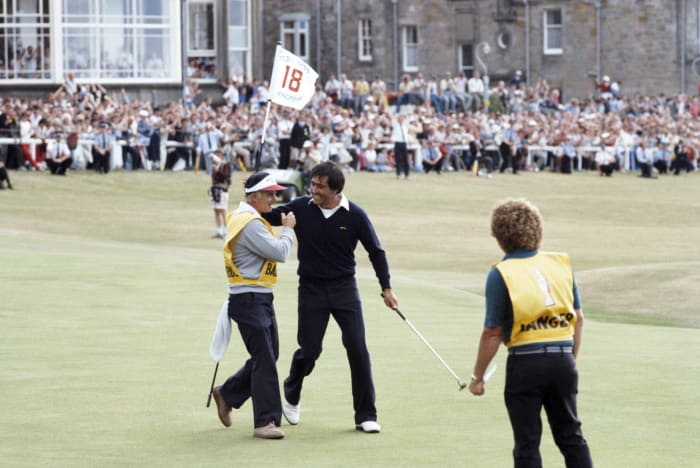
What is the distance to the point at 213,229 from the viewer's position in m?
33.2

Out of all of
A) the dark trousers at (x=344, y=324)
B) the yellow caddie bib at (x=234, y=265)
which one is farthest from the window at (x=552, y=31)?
the yellow caddie bib at (x=234, y=265)

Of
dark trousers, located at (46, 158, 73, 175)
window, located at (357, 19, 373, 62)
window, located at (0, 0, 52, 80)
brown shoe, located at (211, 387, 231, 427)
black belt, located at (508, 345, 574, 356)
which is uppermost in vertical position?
window, located at (357, 19, 373, 62)

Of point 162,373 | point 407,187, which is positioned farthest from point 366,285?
point 407,187

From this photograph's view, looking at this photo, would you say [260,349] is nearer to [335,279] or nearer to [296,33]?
[335,279]

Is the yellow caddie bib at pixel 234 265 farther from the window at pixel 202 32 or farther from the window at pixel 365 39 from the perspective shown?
the window at pixel 365 39

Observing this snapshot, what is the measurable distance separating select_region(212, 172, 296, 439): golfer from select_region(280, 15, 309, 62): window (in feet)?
203

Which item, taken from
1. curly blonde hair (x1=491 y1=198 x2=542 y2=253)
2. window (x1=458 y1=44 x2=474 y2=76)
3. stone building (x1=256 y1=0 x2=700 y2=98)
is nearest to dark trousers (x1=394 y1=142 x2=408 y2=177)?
stone building (x1=256 y1=0 x2=700 y2=98)

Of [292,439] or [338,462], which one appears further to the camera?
[292,439]

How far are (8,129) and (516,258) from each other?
35.6 metres

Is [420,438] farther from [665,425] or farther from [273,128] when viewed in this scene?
[273,128]

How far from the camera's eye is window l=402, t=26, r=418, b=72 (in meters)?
72.4

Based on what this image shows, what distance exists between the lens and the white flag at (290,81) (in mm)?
14781

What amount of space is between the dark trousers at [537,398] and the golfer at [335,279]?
2704mm

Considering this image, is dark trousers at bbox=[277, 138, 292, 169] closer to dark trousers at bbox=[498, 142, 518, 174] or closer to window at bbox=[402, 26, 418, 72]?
dark trousers at bbox=[498, 142, 518, 174]
